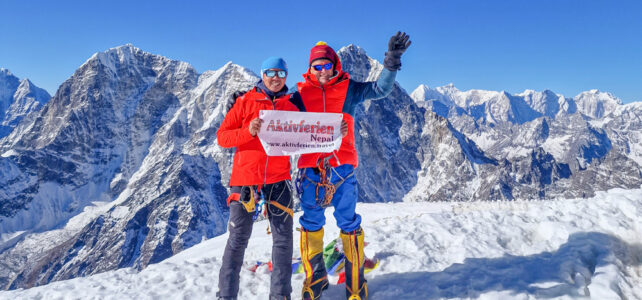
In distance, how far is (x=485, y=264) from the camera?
257 inches

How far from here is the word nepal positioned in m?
5.50

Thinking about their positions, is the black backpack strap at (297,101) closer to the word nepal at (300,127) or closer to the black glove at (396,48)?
the word nepal at (300,127)

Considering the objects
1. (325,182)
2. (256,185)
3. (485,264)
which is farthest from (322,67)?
(485,264)

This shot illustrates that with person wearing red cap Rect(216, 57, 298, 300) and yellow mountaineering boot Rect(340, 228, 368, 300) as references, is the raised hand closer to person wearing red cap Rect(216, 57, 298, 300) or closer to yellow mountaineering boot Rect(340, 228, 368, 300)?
person wearing red cap Rect(216, 57, 298, 300)

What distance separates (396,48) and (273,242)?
146 inches

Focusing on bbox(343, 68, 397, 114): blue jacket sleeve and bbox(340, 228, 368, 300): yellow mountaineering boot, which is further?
bbox(343, 68, 397, 114): blue jacket sleeve

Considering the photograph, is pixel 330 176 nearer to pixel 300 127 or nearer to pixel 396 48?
pixel 300 127

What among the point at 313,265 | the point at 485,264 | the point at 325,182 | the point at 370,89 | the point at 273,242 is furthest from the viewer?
the point at 485,264

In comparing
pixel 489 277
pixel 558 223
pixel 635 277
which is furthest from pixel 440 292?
pixel 558 223

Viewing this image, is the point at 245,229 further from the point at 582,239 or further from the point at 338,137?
the point at 582,239

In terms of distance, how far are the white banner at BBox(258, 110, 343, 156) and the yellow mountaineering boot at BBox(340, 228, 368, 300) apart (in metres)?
1.50

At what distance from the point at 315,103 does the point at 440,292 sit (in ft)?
12.1

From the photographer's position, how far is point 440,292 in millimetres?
5602

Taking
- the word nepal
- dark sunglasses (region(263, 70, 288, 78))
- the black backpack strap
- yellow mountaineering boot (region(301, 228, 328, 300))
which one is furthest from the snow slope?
dark sunglasses (region(263, 70, 288, 78))
